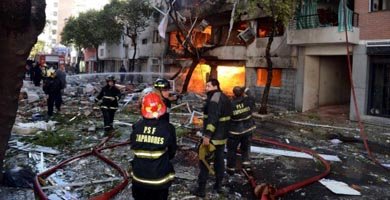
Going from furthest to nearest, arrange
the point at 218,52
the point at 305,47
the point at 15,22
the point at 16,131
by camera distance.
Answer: the point at 218,52
the point at 305,47
the point at 16,131
the point at 15,22

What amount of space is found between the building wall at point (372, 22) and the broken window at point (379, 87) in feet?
2.77

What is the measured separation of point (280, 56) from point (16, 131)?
1277cm

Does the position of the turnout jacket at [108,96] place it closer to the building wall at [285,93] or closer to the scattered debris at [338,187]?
the scattered debris at [338,187]

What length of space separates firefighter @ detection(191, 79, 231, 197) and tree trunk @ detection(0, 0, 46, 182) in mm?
3294

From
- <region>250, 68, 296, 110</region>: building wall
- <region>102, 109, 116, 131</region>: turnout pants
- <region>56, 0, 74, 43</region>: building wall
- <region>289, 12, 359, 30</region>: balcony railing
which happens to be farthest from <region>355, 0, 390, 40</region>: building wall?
<region>56, 0, 74, 43</region>: building wall

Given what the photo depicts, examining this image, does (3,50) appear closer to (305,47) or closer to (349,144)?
(349,144)

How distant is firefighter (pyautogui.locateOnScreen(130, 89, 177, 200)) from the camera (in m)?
3.88

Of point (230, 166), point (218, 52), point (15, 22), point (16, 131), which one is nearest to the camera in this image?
point (15, 22)

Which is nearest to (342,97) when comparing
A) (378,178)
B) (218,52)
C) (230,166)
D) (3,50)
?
(218,52)

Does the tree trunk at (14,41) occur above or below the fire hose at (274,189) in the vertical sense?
above

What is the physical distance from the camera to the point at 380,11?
561 inches

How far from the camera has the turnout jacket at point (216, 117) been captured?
5965mm

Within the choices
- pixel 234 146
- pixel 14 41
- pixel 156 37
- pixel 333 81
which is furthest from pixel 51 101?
pixel 156 37

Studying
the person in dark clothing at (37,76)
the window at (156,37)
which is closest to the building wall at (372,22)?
the person in dark clothing at (37,76)
